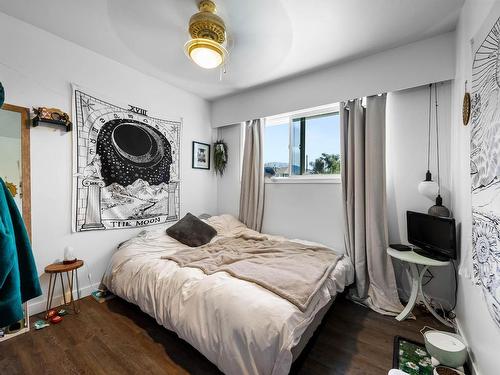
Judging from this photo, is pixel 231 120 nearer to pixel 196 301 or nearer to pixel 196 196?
pixel 196 196

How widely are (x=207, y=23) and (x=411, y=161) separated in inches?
91.7

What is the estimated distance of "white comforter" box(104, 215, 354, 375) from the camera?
3.92 ft

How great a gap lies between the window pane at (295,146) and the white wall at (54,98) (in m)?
2.08

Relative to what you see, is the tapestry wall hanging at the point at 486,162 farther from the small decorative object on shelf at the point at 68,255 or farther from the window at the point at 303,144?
the small decorative object on shelf at the point at 68,255

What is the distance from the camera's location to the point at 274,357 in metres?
1.19

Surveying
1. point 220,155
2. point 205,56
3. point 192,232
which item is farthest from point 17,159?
point 220,155

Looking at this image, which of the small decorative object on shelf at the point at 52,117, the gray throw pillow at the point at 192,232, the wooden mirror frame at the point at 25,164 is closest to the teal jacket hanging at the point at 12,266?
the wooden mirror frame at the point at 25,164

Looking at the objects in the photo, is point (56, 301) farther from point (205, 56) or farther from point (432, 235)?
point (432, 235)

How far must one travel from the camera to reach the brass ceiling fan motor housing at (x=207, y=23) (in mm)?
1646

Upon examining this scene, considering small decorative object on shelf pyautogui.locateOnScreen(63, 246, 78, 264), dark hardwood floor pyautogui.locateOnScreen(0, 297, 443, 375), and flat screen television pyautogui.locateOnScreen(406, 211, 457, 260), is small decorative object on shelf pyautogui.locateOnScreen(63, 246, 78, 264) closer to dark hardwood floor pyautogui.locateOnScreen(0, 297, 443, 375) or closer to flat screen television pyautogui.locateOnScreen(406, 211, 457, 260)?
dark hardwood floor pyautogui.locateOnScreen(0, 297, 443, 375)

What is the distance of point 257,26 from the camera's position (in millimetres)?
1896

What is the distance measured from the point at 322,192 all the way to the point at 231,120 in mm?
1798

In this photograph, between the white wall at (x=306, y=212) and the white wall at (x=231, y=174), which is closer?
the white wall at (x=306, y=212)

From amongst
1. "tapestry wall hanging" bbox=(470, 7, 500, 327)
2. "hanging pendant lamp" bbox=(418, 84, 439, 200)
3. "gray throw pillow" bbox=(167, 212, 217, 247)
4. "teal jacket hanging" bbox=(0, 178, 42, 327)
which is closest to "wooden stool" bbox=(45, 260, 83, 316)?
"gray throw pillow" bbox=(167, 212, 217, 247)
